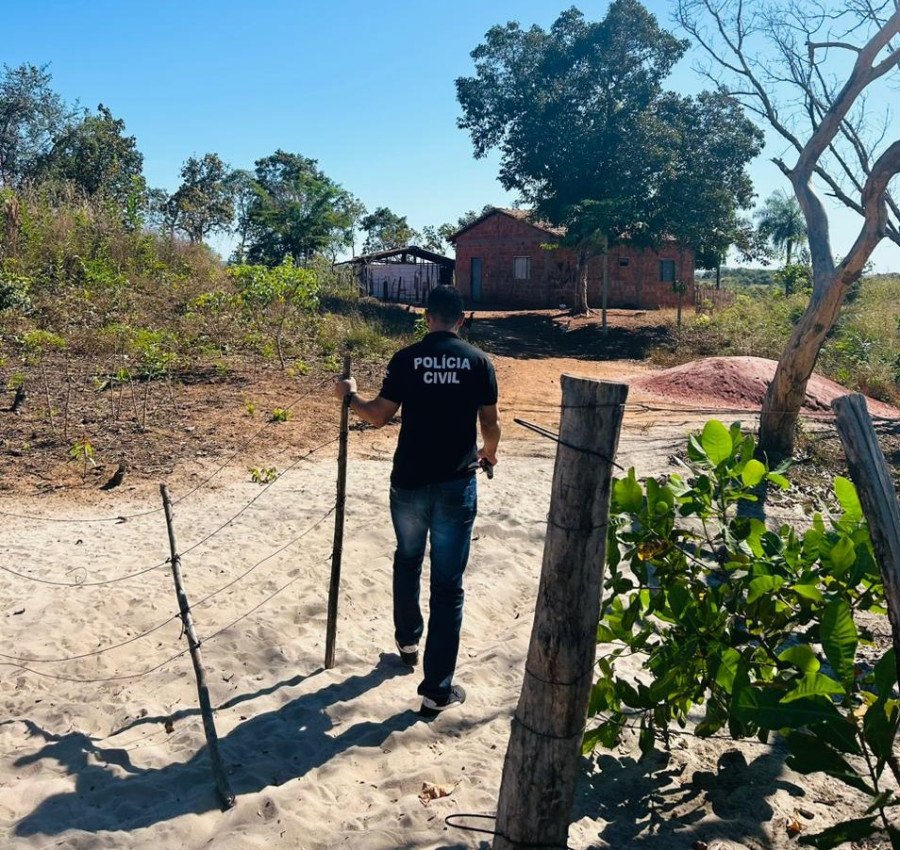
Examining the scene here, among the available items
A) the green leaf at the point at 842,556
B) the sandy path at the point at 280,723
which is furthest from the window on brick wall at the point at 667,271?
the green leaf at the point at 842,556

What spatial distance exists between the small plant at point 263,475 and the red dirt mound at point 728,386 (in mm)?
8197

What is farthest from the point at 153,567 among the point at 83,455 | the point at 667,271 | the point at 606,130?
the point at 667,271

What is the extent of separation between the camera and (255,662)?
4.28m

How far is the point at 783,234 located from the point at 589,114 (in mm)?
33165

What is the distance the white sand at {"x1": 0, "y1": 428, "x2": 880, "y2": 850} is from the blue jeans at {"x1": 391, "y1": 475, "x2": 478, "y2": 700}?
0.89 feet

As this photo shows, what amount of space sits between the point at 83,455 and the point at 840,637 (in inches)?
269

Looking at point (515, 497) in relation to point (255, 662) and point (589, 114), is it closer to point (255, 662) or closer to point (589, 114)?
point (255, 662)

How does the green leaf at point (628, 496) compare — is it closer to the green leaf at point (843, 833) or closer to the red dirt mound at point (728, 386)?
the green leaf at point (843, 833)

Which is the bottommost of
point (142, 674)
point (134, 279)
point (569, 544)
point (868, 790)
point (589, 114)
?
point (142, 674)

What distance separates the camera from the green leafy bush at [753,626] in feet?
7.17

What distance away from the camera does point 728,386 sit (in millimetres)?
13852

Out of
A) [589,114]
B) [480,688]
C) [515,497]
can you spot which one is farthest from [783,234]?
[480,688]

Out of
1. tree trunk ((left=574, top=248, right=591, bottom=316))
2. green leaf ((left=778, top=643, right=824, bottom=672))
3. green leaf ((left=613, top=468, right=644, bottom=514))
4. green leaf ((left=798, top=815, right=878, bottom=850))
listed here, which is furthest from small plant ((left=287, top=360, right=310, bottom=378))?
tree trunk ((left=574, top=248, right=591, bottom=316))

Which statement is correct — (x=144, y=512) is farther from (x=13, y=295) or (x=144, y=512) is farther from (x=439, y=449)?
(x=13, y=295)
